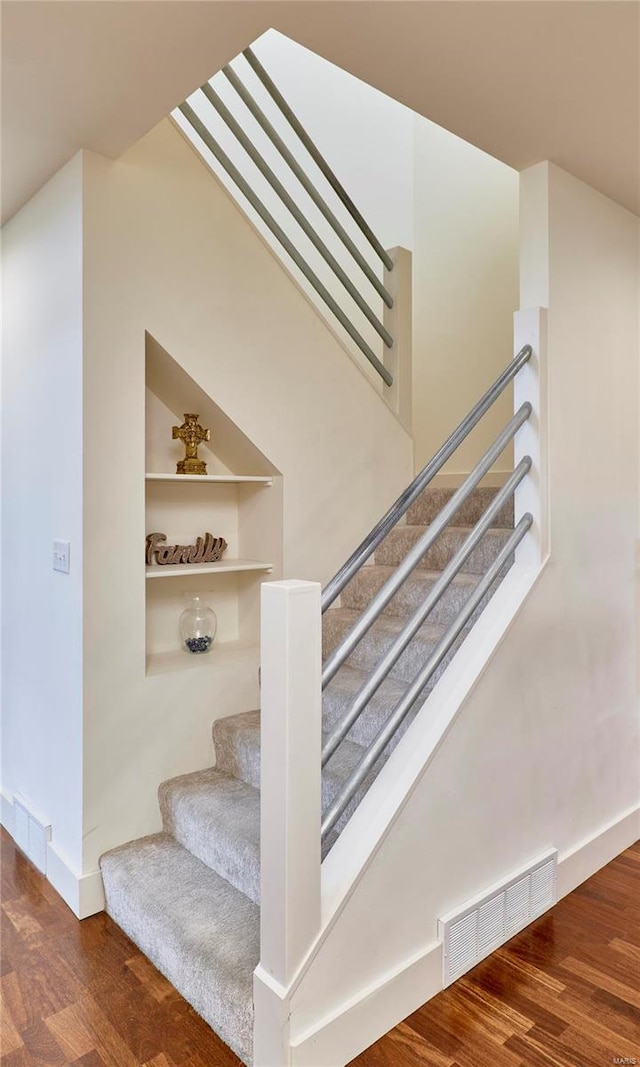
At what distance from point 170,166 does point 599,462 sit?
1.94m

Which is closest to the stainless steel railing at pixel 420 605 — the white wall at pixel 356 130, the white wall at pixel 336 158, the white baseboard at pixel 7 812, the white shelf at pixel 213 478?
the white shelf at pixel 213 478

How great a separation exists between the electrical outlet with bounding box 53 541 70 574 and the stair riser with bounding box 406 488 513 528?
5.08 feet

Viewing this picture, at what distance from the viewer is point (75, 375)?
224 centimetres

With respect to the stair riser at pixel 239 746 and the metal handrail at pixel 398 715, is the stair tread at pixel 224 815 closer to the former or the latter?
the stair riser at pixel 239 746

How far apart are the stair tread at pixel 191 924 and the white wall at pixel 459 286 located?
253 cm

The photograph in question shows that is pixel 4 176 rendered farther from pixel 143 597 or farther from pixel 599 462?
pixel 599 462

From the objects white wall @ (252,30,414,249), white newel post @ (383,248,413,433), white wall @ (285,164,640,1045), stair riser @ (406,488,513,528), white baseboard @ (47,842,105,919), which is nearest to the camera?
white wall @ (285,164,640,1045)

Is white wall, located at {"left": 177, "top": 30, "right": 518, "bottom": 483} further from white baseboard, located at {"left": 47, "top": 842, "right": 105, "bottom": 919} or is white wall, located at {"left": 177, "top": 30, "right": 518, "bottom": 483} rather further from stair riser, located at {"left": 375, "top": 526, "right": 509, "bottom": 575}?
white baseboard, located at {"left": 47, "top": 842, "right": 105, "bottom": 919}

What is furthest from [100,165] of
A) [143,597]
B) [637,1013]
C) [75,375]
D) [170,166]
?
[637,1013]

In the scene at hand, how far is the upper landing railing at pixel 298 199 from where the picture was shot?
270cm

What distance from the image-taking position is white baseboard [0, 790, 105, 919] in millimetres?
2221

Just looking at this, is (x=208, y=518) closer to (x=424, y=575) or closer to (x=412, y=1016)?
(x=424, y=575)

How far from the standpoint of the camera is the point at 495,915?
6.84 ft

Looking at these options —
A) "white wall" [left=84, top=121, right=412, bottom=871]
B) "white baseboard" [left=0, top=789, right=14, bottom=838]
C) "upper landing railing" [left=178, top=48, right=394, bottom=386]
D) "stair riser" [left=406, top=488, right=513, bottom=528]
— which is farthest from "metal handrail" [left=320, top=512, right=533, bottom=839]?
"white baseboard" [left=0, top=789, right=14, bottom=838]
